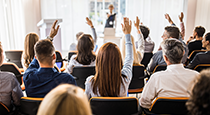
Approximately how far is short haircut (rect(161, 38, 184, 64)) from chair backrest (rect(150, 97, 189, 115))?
478mm

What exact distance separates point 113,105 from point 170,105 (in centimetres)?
41

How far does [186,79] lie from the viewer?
4.66 ft

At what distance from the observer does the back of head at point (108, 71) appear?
138 cm

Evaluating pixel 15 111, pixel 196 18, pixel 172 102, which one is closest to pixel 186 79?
pixel 172 102

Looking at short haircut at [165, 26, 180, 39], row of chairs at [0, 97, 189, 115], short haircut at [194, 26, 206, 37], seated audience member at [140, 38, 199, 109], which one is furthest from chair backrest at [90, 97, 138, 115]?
short haircut at [194, 26, 206, 37]

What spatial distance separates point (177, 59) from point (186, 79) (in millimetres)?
226

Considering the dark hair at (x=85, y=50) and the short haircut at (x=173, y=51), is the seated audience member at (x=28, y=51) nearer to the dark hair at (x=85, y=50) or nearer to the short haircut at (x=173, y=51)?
the dark hair at (x=85, y=50)

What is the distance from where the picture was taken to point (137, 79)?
2367 mm

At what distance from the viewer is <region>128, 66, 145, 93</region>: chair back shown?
7.52 feet

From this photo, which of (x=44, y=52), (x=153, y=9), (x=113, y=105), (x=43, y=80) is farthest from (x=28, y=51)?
(x=153, y=9)

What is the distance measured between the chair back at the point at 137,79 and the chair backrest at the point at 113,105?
1.08m

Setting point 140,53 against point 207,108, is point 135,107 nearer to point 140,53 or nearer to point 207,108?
point 207,108

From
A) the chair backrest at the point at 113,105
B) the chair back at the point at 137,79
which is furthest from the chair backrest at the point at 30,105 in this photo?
the chair back at the point at 137,79

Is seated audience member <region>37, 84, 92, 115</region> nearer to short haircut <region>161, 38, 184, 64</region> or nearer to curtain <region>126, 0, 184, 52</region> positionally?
short haircut <region>161, 38, 184, 64</region>
